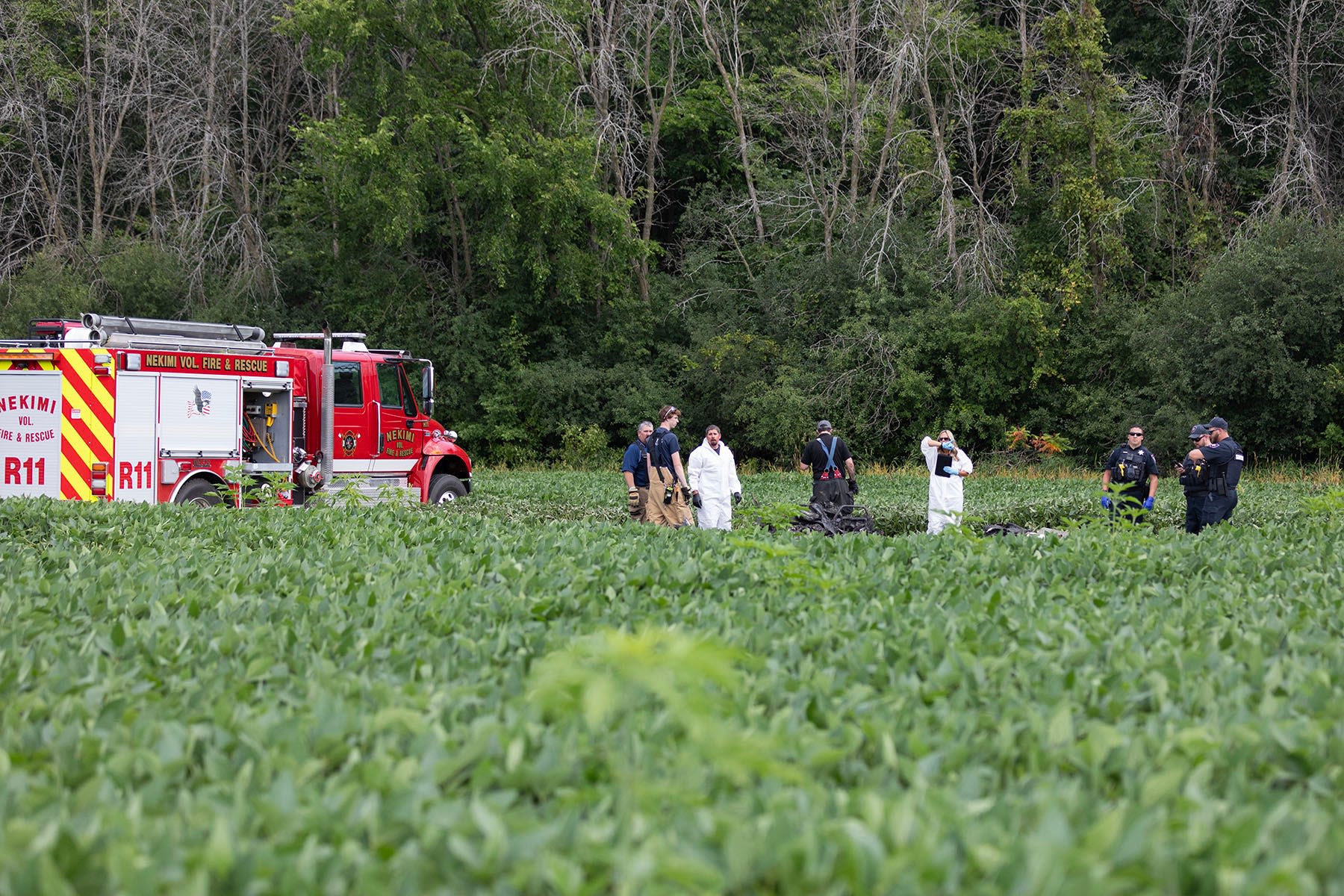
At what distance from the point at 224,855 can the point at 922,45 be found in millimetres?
37350

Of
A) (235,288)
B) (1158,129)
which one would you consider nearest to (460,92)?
(235,288)

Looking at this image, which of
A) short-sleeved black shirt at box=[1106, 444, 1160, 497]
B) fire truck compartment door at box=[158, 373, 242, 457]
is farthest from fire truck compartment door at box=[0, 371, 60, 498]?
short-sleeved black shirt at box=[1106, 444, 1160, 497]

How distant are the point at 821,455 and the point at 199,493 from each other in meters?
8.22

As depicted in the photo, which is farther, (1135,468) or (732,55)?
(732,55)

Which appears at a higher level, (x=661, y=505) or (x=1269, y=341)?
(x=1269, y=341)

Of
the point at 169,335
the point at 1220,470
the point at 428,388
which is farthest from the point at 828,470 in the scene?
the point at 169,335

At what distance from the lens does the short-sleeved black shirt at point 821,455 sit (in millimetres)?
16312

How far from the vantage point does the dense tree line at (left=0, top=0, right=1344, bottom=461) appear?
A: 34.0 metres

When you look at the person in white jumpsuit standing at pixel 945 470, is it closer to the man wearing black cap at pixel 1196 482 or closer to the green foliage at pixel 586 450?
the man wearing black cap at pixel 1196 482

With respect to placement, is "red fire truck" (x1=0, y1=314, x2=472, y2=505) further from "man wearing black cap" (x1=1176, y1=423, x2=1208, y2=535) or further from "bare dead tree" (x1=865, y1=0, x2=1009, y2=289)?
"bare dead tree" (x1=865, y1=0, x2=1009, y2=289)

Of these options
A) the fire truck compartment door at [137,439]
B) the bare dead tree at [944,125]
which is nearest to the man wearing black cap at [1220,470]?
the fire truck compartment door at [137,439]

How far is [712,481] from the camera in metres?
15.1

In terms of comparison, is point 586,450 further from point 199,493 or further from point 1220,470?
point 1220,470

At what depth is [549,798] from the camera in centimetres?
301
